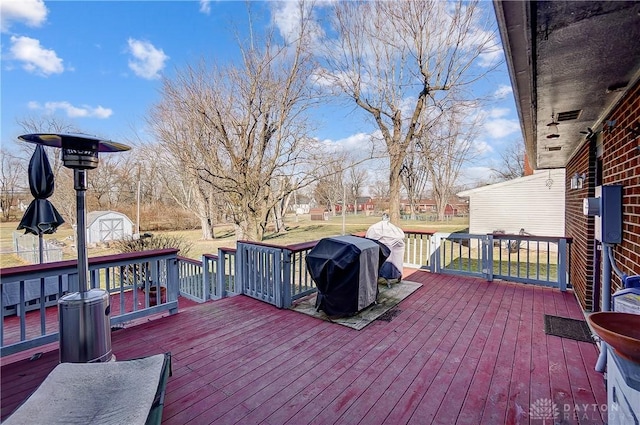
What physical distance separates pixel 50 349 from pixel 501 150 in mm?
31912

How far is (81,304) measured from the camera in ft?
7.89

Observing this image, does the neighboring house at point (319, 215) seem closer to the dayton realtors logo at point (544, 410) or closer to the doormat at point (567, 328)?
the doormat at point (567, 328)

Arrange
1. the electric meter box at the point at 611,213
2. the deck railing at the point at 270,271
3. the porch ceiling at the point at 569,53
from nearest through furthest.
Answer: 1. the porch ceiling at the point at 569,53
2. the electric meter box at the point at 611,213
3. the deck railing at the point at 270,271

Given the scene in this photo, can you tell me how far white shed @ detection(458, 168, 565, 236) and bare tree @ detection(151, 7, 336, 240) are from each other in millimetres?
7773

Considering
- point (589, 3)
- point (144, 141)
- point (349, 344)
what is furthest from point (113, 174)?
point (589, 3)

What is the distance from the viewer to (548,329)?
11.2ft

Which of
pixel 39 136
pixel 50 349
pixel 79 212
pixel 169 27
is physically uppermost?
pixel 169 27

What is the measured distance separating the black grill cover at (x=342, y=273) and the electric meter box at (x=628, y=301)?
2298mm

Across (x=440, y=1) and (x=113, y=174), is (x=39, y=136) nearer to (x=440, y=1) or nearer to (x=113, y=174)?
(x=440, y=1)

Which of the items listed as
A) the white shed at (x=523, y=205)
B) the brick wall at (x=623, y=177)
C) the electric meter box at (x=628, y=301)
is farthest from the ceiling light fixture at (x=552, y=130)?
the white shed at (x=523, y=205)

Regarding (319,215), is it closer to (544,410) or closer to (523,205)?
(523,205)

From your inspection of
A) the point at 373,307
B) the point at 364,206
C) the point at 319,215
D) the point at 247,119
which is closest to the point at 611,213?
the point at 373,307

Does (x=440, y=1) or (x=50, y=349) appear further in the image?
(x=440, y=1)

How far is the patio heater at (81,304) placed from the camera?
2.39 meters
